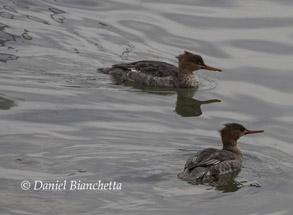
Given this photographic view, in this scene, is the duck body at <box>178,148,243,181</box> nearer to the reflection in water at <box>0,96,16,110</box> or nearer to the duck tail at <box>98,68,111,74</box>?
the reflection in water at <box>0,96,16,110</box>

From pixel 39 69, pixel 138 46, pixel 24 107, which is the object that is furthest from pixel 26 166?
pixel 138 46

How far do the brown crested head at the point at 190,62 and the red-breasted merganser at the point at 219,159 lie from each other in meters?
4.09

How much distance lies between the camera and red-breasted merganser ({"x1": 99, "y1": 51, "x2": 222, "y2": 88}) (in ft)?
53.4

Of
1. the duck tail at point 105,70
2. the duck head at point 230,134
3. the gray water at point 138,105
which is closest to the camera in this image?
the gray water at point 138,105

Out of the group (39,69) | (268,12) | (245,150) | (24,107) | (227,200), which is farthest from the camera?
(268,12)

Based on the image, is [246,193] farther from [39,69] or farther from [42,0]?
[42,0]

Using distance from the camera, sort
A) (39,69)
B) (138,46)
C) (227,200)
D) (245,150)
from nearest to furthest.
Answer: (227,200) → (245,150) → (39,69) → (138,46)

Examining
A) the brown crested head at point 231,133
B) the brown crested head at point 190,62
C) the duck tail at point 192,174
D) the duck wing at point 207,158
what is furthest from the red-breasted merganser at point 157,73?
the duck tail at point 192,174

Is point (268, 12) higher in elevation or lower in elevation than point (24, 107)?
higher

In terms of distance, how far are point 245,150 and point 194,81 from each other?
381cm

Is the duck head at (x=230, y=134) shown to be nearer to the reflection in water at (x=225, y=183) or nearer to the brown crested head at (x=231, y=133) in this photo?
the brown crested head at (x=231, y=133)

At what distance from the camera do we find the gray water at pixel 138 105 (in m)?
10.8

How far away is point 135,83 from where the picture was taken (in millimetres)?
16375

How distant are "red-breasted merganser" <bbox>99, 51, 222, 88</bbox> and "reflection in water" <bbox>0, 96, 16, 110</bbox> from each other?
9.43ft
